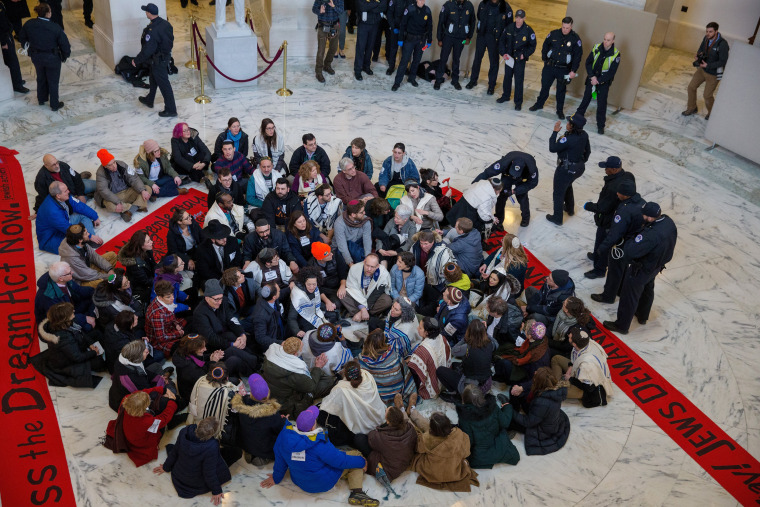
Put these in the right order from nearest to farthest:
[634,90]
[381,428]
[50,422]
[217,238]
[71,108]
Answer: [381,428]
[50,422]
[217,238]
[71,108]
[634,90]

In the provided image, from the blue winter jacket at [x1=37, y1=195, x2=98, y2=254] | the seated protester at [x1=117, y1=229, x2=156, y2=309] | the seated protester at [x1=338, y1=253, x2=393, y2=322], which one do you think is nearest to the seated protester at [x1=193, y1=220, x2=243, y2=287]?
the seated protester at [x1=117, y1=229, x2=156, y2=309]

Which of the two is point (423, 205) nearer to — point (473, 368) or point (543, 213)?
point (543, 213)

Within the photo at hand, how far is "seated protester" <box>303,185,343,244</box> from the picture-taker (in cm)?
Result: 823

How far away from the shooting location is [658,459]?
6.38 metres

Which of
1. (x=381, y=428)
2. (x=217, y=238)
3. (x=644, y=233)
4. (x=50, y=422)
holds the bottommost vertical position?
(x=50, y=422)

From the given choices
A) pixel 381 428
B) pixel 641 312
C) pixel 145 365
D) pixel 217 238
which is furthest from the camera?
pixel 641 312

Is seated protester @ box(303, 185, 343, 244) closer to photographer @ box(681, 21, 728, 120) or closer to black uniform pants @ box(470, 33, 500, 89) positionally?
black uniform pants @ box(470, 33, 500, 89)

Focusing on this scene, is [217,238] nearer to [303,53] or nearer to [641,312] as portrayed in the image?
[641,312]

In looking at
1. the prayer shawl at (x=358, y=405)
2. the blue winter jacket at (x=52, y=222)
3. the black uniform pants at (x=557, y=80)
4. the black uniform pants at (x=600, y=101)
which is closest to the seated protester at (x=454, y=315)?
the prayer shawl at (x=358, y=405)

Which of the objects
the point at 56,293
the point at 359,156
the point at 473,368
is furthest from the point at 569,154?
the point at 56,293

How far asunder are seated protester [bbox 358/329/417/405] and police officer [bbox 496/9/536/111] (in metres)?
7.82

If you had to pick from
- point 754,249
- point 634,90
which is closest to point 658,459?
point 754,249

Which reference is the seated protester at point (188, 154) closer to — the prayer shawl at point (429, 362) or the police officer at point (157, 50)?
the police officer at point (157, 50)

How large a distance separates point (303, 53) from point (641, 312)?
28.9 feet
